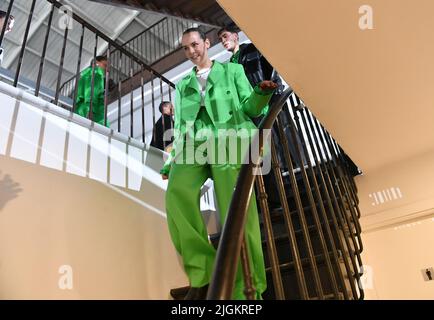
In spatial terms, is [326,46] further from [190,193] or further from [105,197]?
[105,197]

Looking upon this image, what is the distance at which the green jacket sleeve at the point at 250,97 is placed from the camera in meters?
1.69

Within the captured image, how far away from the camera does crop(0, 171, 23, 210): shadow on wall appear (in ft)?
5.24

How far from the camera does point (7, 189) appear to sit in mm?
1631

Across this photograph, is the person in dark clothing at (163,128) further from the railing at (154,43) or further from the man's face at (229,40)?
the railing at (154,43)

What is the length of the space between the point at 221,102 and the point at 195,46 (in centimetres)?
36

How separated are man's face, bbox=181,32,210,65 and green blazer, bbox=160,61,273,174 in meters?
0.08

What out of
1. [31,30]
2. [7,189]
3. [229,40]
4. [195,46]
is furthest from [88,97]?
[31,30]

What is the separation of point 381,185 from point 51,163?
7.13 ft

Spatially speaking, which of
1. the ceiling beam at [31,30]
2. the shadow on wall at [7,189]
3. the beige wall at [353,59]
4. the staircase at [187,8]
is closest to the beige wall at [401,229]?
the beige wall at [353,59]

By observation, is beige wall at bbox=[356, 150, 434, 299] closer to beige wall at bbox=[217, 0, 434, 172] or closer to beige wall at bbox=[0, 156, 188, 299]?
beige wall at bbox=[217, 0, 434, 172]

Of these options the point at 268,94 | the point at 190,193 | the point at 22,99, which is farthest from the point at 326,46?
the point at 22,99

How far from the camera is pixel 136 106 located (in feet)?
17.2

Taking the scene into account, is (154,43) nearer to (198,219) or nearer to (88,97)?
(88,97)

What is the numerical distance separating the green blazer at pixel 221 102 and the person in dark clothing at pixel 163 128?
938mm
